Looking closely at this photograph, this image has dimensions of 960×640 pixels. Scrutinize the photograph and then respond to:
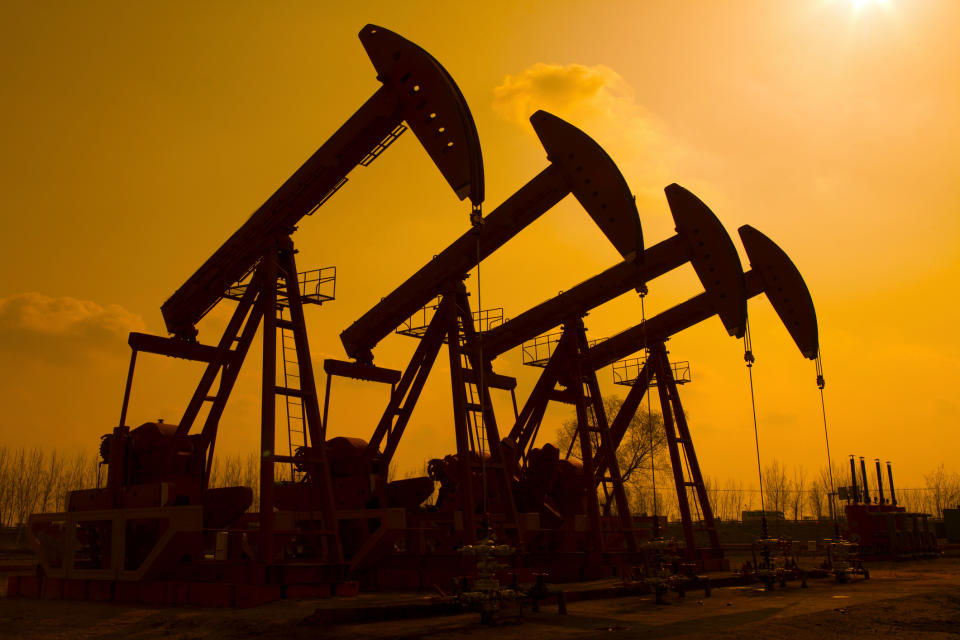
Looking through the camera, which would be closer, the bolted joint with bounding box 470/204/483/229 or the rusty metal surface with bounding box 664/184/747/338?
the bolted joint with bounding box 470/204/483/229

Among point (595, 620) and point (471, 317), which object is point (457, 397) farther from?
point (595, 620)

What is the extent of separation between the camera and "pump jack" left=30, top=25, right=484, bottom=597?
14.1m

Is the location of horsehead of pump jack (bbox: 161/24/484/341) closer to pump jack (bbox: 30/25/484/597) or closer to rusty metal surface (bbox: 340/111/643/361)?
pump jack (bbox: 30/25/484/597)

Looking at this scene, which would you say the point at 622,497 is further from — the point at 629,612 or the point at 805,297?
the point at 629,612

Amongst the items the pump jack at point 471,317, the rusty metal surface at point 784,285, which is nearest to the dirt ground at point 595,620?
the pump jack at point 471,317

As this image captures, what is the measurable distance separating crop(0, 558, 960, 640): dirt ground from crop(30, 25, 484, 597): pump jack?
1.24m

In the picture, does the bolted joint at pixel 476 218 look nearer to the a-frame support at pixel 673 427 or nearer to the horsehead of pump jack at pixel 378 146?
the horsehead of pump jack at pixel 378 146

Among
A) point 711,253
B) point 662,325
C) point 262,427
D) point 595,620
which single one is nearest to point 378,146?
point 262,427

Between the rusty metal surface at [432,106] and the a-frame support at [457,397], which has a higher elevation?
the rusty metal surface at [432,106]

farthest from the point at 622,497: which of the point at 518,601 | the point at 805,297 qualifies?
the point at 518,601

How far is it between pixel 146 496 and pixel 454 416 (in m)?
6.56

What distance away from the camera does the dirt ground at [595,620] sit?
9.59 m

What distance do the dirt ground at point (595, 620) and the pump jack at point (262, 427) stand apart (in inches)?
48.9

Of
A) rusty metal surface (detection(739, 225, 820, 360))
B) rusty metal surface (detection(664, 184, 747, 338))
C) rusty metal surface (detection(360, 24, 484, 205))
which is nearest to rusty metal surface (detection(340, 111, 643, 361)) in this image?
rusty metal surface (detection(360, 24, 484, 205))
